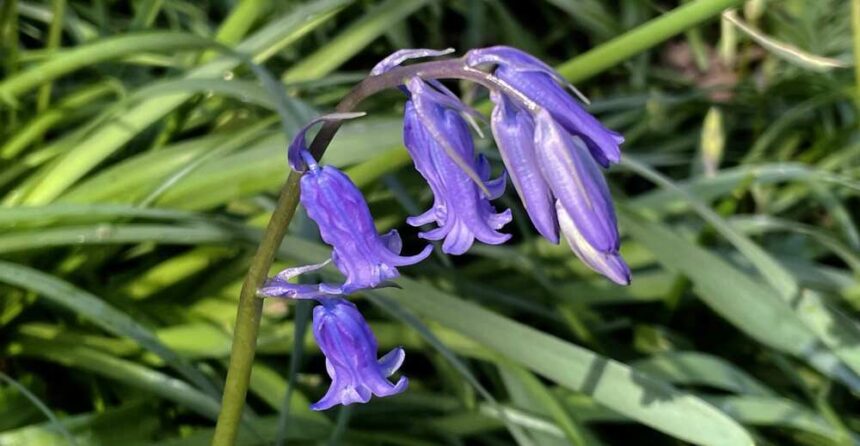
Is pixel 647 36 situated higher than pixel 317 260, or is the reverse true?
pixel 647 36

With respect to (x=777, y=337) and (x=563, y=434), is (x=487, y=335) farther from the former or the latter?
(x=777, y=337)

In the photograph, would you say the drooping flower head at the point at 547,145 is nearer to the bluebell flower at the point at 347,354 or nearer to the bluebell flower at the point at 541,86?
the bluebell flower at the point at 541,86

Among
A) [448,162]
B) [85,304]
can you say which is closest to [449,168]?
[448,162]

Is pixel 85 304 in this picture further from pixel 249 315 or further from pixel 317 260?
pixel 249 315

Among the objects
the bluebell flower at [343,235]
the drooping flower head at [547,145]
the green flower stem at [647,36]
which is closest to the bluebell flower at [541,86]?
the drooping flower head at [547,145]

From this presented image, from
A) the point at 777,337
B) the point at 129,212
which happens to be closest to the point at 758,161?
the point at 777,337

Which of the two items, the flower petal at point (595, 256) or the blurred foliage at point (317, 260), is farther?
the blurred foliage at point (317, 260)

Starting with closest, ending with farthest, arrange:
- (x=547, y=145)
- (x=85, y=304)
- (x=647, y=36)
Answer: (x=547, y=145)
(x=647, y=36)
(x=85, y=304)
